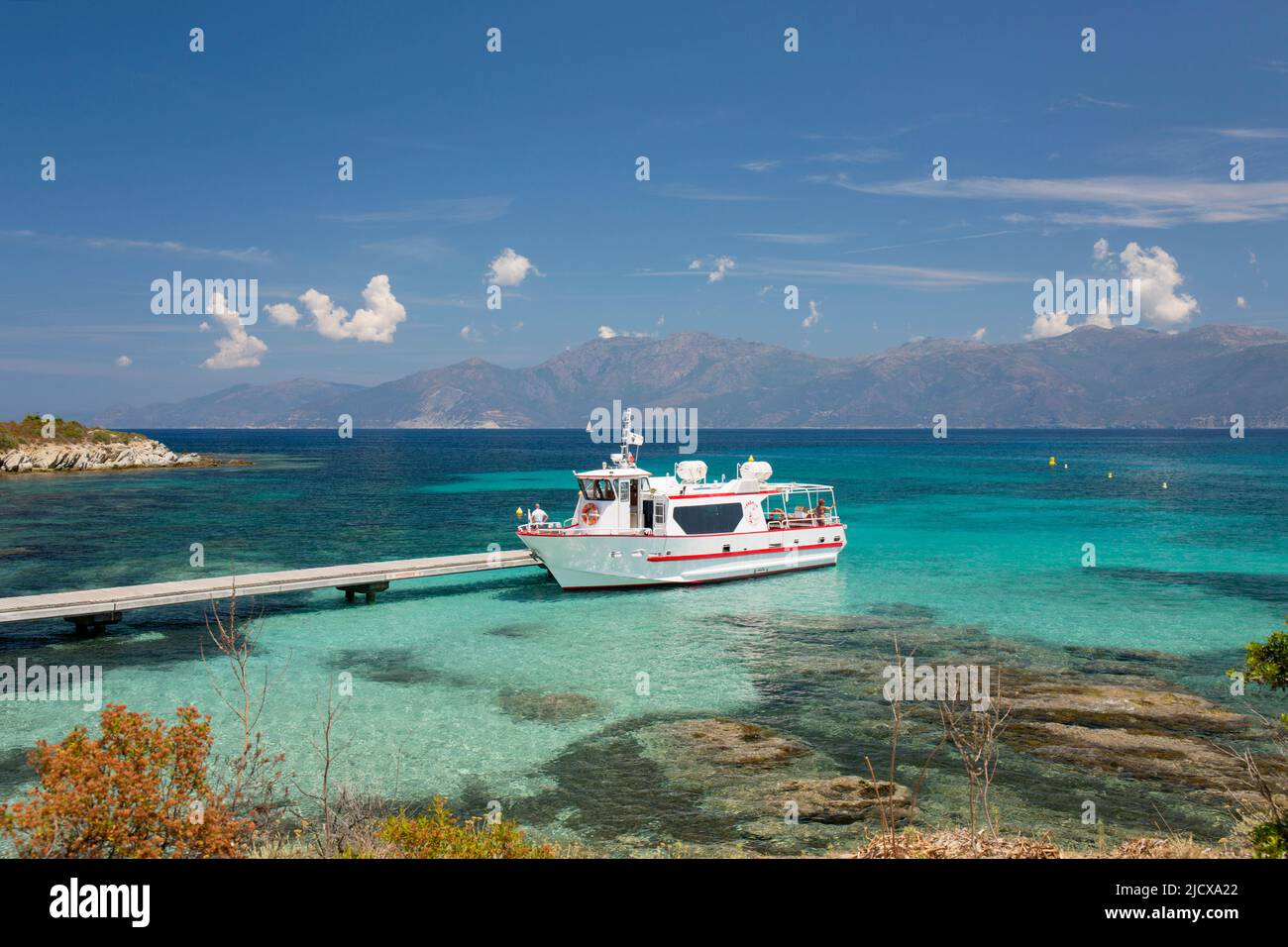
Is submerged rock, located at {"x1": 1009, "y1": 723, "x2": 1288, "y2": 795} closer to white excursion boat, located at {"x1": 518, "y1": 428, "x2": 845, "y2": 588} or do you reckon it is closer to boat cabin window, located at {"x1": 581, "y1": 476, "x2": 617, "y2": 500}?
white excursion boat, located at {"x1": 518, "y1": 428, "x2": 845, "y2": 588}

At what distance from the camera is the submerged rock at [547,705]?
19.7m

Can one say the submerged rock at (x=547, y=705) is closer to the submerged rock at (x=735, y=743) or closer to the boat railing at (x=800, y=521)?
the submerged rock at (x=735, y=743)

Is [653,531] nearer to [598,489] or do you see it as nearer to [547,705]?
[598,489]

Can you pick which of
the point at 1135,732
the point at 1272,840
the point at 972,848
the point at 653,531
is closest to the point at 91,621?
the point at 653,531

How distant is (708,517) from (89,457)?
327 feet

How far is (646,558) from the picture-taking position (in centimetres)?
3456

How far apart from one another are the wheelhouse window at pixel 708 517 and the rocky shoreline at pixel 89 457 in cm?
9540

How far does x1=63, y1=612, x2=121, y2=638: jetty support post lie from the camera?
27.6m

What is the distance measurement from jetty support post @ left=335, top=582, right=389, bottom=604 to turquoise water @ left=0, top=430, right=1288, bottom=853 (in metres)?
0.50

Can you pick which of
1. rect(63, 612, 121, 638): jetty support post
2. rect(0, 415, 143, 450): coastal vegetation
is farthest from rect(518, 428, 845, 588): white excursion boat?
rect(0, 415, 143, 450): coastal vegetation

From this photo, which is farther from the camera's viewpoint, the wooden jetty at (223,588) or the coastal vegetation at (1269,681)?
the wooden jetty at (223,588)

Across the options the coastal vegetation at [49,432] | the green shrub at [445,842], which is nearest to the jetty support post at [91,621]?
the green shrub at [445,842]

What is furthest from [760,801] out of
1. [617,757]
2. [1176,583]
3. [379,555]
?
[379,555]
